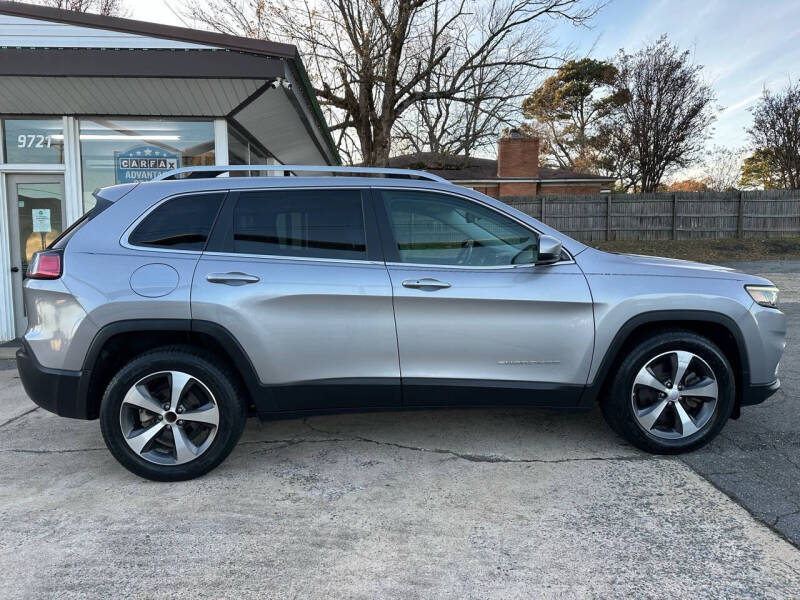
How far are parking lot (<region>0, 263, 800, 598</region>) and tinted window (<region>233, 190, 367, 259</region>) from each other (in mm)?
1410

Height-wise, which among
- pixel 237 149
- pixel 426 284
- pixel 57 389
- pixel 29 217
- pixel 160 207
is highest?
pixel 237 149

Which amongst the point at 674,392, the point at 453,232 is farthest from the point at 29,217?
the point at 674,392

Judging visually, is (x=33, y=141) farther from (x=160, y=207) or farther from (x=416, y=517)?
(x=416, y=517)

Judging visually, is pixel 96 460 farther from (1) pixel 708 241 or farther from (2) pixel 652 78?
(2) pixel 652 78

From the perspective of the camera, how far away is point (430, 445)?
12.7 feet

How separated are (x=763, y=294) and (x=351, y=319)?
2713 millimetres

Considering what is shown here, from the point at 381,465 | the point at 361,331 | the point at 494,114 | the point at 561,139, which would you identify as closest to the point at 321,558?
the point at 381,465

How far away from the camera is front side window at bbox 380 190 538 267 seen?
3.50 meters

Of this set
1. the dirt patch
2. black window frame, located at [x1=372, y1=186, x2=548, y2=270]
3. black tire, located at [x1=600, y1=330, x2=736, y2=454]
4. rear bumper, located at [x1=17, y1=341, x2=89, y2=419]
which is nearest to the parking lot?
black tire, located at [x1=600, y1=330, x2=736, y2=454]

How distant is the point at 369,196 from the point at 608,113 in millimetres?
34767

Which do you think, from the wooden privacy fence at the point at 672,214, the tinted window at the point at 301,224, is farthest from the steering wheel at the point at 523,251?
the wooden privacy fence at the point at 672,214

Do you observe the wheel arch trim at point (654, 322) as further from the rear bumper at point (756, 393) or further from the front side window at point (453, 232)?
the front side window at point (453, 232)

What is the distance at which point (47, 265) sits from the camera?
10.7ft

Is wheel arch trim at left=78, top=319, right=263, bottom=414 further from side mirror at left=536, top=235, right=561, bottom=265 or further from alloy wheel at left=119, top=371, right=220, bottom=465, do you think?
side mirror at left=536, top=235, right=561, bottom=265
